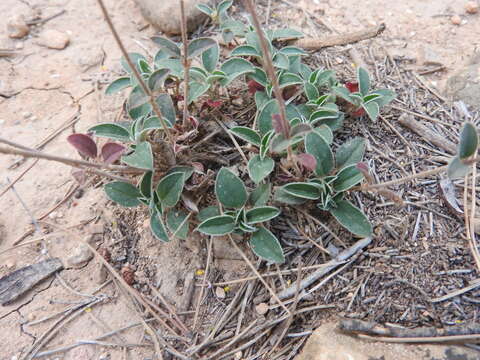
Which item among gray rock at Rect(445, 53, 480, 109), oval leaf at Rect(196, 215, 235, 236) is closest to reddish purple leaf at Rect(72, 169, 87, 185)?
oval leaf at Rect(196, 215, 235, 236)

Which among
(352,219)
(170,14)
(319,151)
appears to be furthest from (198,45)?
(170,14)

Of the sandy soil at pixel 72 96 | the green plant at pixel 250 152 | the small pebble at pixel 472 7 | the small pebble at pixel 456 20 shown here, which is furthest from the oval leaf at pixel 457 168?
the small pebble at pixel 472 7

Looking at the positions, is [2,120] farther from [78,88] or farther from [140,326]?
[140,326]

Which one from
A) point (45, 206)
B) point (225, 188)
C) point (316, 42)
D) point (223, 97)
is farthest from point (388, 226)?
point (45, 206)

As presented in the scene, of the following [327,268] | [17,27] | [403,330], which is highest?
[17,27]

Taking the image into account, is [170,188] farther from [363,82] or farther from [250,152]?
[363,82]

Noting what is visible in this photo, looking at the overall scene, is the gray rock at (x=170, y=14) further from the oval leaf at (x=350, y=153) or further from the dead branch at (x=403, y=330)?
the dead branch at (x=403, y=330)
